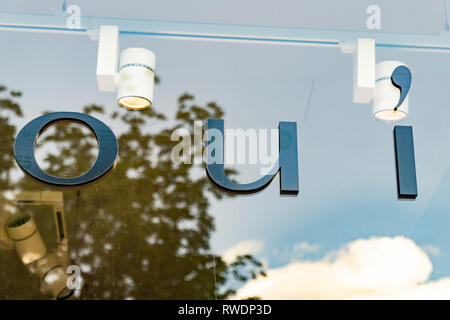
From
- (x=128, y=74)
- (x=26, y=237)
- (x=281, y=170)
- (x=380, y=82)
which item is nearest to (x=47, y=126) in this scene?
(x=128, y=74)

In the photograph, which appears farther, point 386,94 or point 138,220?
point 138,220

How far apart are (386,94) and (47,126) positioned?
6.56 feet

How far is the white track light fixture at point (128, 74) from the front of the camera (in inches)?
142

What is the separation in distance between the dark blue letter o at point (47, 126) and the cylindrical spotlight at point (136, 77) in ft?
0.77

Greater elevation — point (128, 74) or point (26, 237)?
point (128, 74)

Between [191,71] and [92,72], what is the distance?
0.72m

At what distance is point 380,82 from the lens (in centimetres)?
382

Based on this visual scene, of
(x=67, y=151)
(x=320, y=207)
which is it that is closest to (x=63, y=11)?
(x=67, y=151)

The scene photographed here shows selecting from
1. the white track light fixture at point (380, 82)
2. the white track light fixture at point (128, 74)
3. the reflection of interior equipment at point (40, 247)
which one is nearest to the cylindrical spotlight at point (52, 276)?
the reflection of interior equipment at point (40, 247)

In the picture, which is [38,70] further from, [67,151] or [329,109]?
[329,109]

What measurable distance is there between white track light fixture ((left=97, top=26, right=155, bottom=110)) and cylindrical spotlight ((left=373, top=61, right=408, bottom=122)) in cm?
136

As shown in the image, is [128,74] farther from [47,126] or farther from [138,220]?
[138,220]

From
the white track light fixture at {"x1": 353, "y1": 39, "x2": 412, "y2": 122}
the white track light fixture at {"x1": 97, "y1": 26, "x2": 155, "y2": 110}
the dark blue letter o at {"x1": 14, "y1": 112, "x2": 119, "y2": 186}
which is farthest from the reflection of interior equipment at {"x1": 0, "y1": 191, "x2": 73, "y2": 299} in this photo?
the white track light fixture at {"x1": 353, "y1": 39, "x2": 412, "y2": 122}

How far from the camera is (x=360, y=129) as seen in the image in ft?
15.4
